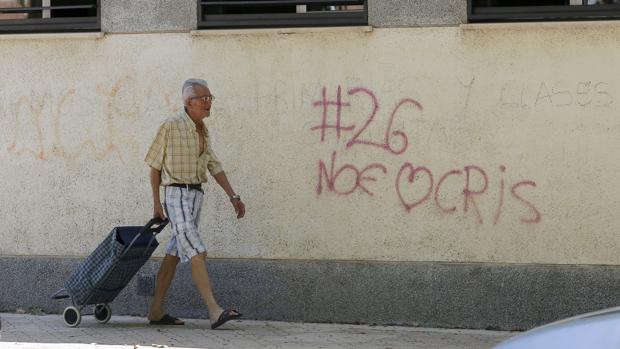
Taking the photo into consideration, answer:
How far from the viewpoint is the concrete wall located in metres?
9.12

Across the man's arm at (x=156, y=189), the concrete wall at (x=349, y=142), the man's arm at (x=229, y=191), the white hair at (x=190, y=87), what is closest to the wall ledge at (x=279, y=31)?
the concrete wall at (x=349, y=142)

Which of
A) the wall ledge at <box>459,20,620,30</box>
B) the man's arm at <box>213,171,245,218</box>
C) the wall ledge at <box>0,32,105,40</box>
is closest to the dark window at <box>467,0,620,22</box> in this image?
the wall ledge at <box>459,20,620,30</box>

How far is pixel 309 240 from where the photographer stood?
958 cm

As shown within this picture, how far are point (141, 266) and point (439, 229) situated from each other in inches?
90.4

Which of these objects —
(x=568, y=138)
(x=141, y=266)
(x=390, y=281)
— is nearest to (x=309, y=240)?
(x=390, y=281)

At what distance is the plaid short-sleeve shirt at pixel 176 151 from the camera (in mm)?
8867

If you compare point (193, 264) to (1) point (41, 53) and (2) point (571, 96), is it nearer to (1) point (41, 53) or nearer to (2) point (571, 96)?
(1) point (41, 53)

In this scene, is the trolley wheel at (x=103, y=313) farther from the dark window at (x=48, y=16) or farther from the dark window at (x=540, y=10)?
the dark window at (x=540, y=10)

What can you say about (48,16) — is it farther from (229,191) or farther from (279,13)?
(229,191)

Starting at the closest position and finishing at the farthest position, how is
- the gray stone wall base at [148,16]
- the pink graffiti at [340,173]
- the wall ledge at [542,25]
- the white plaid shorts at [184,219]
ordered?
the white plaid shorts at [184,219], the wall ledge at [542,25], the pink graffiti at [340,173], the gray stone wall base at [148,16]

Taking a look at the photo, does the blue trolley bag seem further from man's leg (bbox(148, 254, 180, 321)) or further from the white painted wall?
the white painted wall

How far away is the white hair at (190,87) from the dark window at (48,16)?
4.48 ft

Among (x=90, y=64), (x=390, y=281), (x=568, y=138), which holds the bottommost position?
(x=390, y=281)

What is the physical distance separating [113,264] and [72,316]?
2.14 ft
